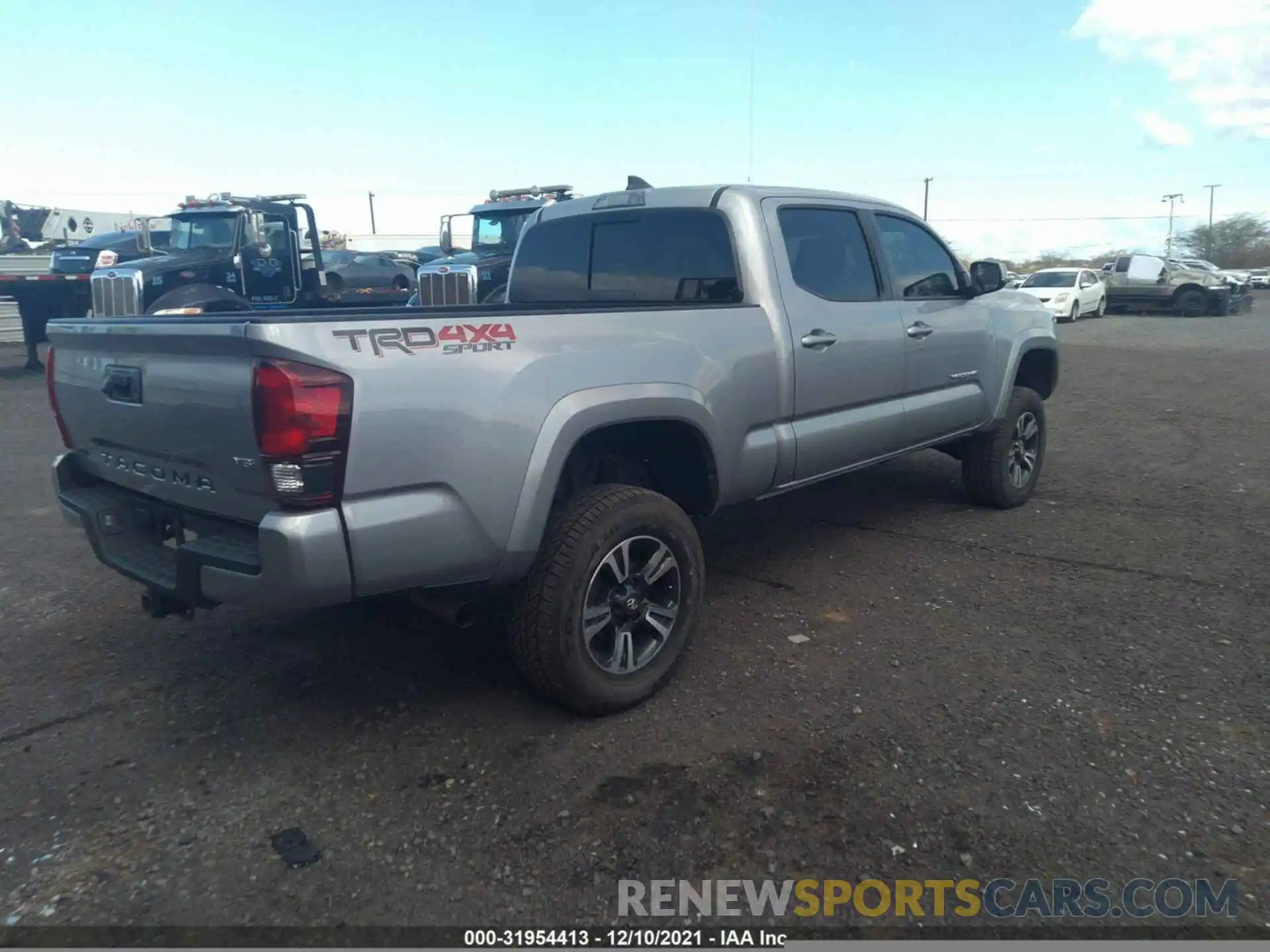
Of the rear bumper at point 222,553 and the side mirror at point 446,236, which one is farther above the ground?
the side mirror at point 446,236

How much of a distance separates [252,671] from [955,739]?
2825 millimetres

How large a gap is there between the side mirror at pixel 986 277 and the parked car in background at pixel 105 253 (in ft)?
39.5

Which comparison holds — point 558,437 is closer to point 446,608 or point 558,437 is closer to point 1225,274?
point 446,608

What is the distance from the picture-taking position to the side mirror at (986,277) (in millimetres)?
5660

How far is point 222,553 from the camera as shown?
2.99 meters

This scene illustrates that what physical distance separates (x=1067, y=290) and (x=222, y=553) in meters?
26.4

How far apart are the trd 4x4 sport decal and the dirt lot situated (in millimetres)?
1412

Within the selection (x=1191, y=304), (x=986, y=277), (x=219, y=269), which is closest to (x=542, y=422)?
(x=986, y=277)

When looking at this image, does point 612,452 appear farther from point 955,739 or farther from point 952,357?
point 952,357

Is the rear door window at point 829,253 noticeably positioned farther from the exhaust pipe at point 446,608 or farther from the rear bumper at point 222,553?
the rear bumper at point 222,553

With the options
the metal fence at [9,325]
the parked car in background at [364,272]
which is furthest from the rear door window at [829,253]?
the metal fence at [9,325]

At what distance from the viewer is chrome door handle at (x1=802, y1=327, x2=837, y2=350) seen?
438cm

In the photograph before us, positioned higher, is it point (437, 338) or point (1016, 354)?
point (437, 338)

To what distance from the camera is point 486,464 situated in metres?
3.10
